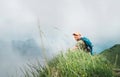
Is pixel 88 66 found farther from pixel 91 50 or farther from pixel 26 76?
pixel 91 50

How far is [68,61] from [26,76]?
162 cm

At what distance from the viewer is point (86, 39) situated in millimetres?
17016

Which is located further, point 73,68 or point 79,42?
point 79,42

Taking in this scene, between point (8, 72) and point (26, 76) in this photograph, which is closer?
point (8, 72)

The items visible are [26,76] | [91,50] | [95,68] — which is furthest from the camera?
[91,50]

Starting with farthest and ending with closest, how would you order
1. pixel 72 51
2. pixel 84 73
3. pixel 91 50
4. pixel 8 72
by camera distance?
1. pixel 91 50
2. pixel 72 51
3. pixel 84 73
4. pixel 8 72

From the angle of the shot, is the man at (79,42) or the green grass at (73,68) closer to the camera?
the green grass at (73,68)

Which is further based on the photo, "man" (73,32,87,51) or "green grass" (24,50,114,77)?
"man" (73,32,87,51)

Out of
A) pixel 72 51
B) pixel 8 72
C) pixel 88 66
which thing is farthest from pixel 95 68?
pixel 8 72

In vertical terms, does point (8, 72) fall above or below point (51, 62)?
above

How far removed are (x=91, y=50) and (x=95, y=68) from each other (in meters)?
4.66

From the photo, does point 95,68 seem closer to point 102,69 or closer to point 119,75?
point 102,69

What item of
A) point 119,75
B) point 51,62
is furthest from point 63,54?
point 119,75

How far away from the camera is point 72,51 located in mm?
13992
